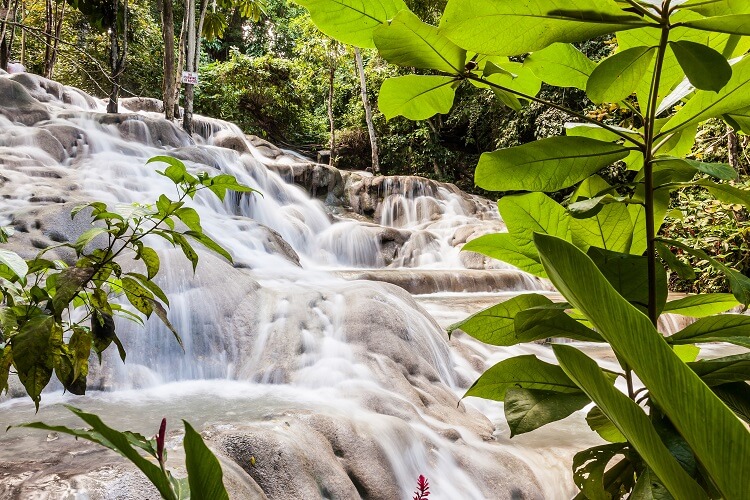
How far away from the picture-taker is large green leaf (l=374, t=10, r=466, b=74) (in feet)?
2.09

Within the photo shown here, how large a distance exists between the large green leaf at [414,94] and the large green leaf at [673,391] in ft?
1.56

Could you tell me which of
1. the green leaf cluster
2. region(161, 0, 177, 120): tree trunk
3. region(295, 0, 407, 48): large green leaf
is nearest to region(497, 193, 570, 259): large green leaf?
region(295, 0, 407, 48): large green leaf

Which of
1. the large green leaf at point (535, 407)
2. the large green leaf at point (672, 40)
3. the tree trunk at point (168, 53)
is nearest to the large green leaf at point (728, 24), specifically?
the large green leaf at point (672, 40)

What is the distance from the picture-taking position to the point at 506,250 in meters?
0.89

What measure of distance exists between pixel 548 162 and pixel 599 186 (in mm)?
234

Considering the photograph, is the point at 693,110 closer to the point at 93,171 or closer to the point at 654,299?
the point at 654,299

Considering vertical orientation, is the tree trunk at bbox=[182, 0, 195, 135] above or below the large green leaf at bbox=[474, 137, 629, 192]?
above

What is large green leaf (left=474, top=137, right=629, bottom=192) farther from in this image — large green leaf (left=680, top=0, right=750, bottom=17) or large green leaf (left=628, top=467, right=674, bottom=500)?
large green leaf (left=628, top=467, right=674, bottom=500)

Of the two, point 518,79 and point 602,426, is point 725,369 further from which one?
point 518,79

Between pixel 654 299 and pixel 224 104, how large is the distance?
64.6 feet

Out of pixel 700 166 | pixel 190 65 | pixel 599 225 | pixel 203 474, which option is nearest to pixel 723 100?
pixel 700 166

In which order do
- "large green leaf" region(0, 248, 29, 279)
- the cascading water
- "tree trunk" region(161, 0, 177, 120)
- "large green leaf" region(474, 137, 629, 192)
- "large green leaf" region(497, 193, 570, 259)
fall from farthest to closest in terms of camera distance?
"tree trunk" region(161, 0, 177, 120) → the cascading water → "large green leaf" region(0, 248, 29, 279) → "large green leaf" region(497, 193, 570, 259) → "large green leaf" region(474, 137, 629, 192)

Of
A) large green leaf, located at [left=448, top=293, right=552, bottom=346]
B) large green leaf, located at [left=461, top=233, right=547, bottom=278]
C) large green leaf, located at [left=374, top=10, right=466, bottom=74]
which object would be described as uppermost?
large green leaf, located at [left=374, top=10, right=466, bottom=74]

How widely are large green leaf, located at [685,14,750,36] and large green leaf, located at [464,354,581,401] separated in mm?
452
